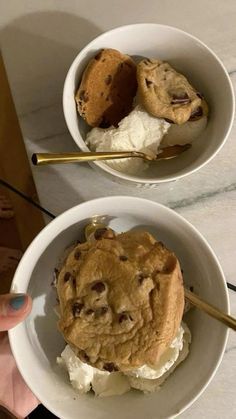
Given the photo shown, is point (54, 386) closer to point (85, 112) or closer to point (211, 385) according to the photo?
point (211, 385)

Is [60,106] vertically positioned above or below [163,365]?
above

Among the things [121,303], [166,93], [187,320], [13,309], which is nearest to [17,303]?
[13,309]

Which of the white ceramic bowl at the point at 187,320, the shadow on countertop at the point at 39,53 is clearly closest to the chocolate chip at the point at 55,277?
the white ceramic bowl at the point at 187,320

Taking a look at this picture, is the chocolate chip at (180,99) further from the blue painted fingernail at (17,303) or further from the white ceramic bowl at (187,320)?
the blue painted fingernail at (17,303)

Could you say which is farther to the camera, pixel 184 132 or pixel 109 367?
pixel 184 132

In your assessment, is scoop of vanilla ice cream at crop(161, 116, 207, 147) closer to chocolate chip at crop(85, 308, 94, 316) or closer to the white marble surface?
the white marble surface

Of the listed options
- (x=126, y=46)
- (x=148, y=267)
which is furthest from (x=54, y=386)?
(x=126, y=46)

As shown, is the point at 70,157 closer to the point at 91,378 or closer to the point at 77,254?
the point at 77,254

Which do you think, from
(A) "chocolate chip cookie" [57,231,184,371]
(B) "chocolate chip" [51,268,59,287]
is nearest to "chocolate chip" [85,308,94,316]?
(A) "chocolate chip cookie" [57,231,184,371]
